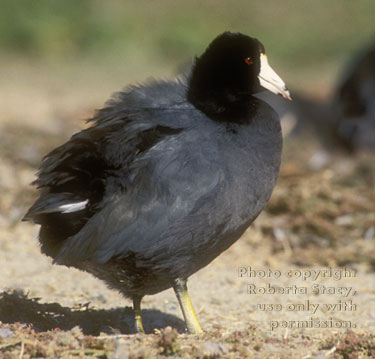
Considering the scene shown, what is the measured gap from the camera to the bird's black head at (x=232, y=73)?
362cm

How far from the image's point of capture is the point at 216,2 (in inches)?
599

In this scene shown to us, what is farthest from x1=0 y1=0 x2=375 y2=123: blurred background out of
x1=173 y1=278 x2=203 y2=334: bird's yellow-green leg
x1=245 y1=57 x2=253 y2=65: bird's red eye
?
x1=173 y1=278 x2=203 y2=334: bird's yellow-green leg

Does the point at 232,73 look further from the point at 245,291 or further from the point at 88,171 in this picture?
the point at 245,291

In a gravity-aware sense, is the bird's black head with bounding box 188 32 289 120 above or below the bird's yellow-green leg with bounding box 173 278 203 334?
above

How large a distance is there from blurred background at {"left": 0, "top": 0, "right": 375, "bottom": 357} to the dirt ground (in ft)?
0.06

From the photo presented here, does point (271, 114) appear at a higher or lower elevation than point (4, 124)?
lower

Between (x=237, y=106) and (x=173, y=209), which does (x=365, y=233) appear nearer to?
(x=237, y=106)

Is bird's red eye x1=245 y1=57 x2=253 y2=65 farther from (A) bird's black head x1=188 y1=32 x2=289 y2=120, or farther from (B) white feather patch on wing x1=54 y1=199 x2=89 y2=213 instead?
(B) white feather patch on wing x1=54 y1=199 x2=89 y2=213

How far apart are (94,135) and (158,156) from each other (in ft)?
1.28

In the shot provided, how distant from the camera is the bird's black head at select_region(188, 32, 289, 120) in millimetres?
3621

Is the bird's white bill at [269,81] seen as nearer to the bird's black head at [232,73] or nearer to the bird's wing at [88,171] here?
the bird's black head at [232,73]

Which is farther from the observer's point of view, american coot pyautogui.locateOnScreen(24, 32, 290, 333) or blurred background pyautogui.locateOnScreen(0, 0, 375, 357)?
blurred background pyautogui.locateOnScreen(0, 0, 375, 357)

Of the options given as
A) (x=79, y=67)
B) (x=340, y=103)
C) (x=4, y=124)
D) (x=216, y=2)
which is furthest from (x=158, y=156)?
(x=216, y=2)

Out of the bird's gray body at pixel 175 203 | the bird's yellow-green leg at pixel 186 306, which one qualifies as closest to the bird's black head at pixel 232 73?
the bird's gray body at pixel 175 203
